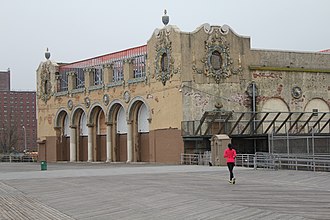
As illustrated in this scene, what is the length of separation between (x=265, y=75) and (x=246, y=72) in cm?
202

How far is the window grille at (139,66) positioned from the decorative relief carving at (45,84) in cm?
1822

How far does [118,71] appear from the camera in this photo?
61062 millimetres

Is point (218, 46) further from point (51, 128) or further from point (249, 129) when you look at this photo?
point (51, 128)

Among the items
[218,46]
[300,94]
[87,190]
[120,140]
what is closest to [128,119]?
[120,140]

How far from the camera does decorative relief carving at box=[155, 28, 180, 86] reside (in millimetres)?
51844

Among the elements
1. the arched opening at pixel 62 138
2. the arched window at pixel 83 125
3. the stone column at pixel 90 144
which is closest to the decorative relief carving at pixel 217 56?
the stone column at pixel 90 144

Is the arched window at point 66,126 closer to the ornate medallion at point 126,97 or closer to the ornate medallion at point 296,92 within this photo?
the ornate medallion at point 126,97

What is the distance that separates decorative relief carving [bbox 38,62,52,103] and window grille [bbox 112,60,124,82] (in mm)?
14293

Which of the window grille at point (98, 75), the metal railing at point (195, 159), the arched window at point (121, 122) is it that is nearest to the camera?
the metal railing at point (195, 159)

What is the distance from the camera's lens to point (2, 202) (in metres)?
20.0

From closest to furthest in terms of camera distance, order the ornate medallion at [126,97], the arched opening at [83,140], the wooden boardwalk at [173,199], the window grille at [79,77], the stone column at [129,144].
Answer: the wooden boardwalk at [173,199]
the ornate medallion at [126,97]
the stone column at [129,144]
the arched opening at [83,140]
the window grille at [79,77]

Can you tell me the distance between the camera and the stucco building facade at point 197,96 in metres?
51.1

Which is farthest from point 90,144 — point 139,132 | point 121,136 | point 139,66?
point 139,66

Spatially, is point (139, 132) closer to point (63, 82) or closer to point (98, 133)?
point (98, 133)
